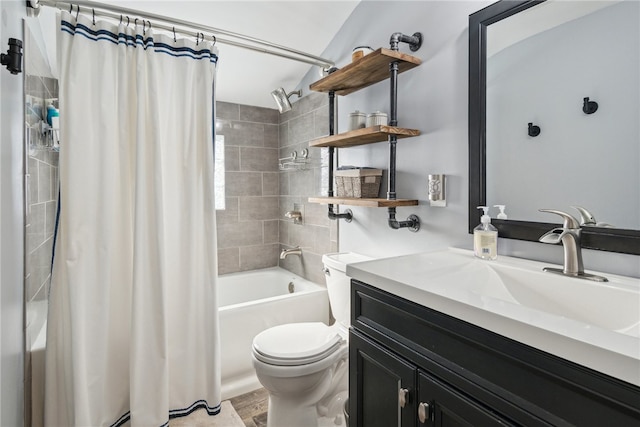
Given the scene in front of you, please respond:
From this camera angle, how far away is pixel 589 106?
1092 millimetres

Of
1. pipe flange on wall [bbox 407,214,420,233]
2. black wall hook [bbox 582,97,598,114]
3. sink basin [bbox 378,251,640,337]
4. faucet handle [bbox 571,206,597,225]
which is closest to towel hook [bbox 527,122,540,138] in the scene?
black wall hook [bbox 582,97,598,114]

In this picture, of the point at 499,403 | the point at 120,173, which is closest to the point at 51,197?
the point at 120,173

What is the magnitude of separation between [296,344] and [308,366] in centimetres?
14

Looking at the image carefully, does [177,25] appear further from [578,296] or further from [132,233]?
[578,296]

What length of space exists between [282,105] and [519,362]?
2168 millimetres

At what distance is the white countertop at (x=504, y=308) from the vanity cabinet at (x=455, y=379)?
26 mm

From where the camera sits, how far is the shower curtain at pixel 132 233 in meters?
1.39

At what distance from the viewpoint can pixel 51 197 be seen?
1.85 metres

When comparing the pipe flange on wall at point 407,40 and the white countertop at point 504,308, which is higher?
the pipe flange on wall at point 407,40

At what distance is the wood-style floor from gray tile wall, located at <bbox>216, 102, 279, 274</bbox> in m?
1.16

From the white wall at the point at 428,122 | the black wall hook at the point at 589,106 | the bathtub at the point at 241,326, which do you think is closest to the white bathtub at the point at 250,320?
the bathtub at the point at 241,326

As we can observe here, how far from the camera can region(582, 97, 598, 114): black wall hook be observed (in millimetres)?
1080

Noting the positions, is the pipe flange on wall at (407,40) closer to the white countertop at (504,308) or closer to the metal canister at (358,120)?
the metal canister at (358,120)

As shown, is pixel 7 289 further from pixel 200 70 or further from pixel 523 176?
pixel 523 176
